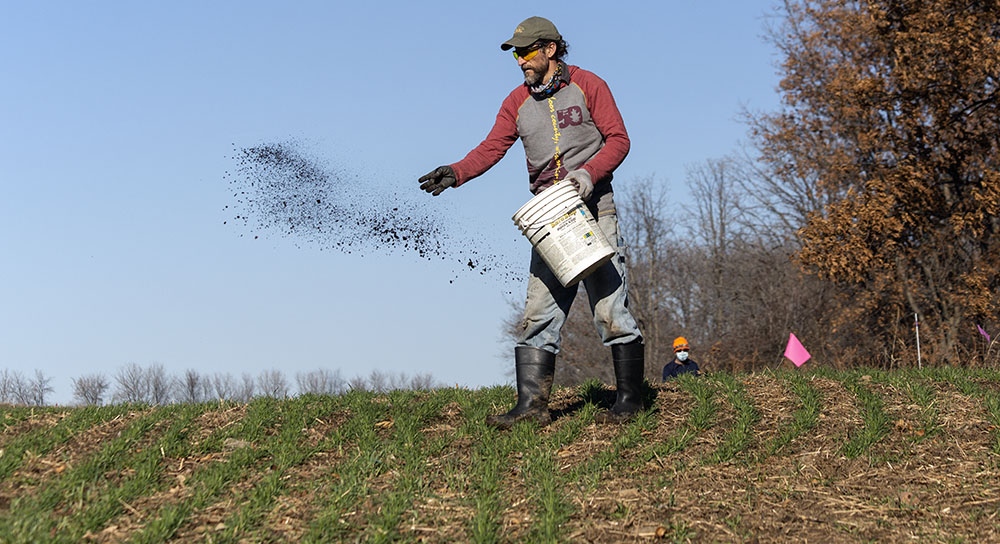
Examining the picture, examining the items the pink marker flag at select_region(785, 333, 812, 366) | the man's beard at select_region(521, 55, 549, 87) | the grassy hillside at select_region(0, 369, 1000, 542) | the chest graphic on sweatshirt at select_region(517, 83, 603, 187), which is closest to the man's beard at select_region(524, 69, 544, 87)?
the man's beard at select_region(521, 55, 549, 87)

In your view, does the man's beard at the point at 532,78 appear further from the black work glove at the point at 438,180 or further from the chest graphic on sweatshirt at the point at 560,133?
the black work glove at the point at 438,180

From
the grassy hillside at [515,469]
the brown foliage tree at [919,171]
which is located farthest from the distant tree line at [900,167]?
the grassy hillside at [515,469]

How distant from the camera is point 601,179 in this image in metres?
6.31

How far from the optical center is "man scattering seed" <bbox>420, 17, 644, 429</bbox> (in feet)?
21.0

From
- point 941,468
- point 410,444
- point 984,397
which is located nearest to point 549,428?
point 410,444

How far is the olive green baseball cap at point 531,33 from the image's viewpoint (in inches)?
252

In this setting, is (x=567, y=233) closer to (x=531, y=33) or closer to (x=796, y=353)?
(x=531, y=33)

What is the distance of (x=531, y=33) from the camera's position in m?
6.41

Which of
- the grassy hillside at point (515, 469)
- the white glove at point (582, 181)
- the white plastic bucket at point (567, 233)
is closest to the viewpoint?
the grassy hillside at point (515, 469)

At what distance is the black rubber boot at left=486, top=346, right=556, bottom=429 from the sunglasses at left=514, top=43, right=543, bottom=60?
6.43 ft

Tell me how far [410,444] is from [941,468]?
323 centimetres

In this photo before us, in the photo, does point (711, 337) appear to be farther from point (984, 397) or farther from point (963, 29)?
point (984, 397)

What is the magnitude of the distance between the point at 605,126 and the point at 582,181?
0.60 m

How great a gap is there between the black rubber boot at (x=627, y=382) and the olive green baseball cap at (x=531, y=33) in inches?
83.6
